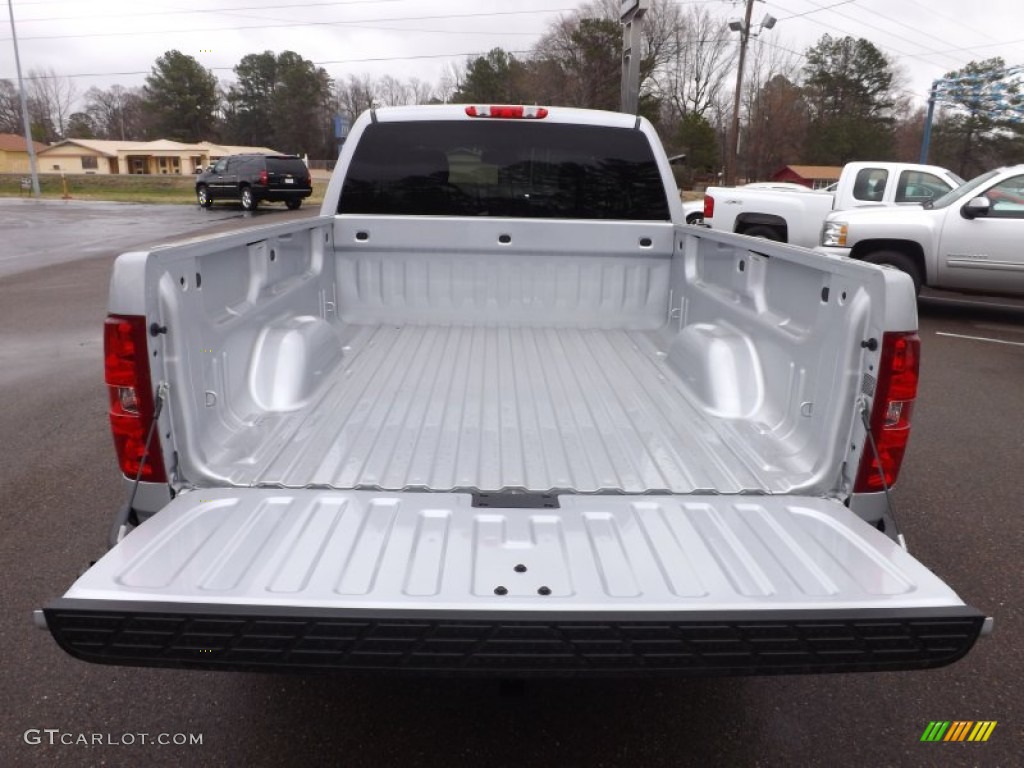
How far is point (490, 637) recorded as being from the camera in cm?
174

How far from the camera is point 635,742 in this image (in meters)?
2.55

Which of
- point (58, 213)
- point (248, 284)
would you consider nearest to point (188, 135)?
point (58, 213)

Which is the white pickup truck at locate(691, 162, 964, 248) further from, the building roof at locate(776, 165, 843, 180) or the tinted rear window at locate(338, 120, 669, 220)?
the building roof at locate(776, 165, 843, 180)

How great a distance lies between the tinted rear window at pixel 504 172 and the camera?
14.4 ft

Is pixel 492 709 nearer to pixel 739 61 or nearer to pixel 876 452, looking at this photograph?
pixel 876 452

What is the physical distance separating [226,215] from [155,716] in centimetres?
2749

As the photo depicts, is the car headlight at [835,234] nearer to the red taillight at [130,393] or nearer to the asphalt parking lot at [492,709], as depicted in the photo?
the asphalt parking lot at [492,709]

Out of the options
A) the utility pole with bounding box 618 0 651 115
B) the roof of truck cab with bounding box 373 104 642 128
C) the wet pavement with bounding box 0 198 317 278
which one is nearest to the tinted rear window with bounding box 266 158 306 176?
the wet pavement with bounding box 0 198 317 278

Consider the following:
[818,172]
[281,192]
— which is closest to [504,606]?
[281,192]

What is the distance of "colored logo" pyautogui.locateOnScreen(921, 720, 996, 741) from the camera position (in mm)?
2617

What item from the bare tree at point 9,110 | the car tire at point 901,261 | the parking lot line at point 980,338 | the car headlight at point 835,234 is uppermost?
the bare tree at point 9,110

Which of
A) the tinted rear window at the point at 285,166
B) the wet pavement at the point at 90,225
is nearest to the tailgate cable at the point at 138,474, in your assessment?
the wet pavement at the point at 90,225

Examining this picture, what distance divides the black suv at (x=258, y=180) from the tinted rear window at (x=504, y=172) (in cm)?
2659

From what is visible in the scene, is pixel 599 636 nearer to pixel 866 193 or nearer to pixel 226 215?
pixel 866 193
